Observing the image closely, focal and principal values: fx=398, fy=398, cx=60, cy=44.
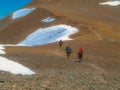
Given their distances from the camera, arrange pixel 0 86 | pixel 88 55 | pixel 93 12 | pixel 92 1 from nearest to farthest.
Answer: pixel 0 86
pixel 88 55
pixel 93 12
pixel 92 1

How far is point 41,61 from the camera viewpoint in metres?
38.4

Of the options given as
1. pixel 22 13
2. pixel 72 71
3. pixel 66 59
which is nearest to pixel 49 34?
pixel 66 59

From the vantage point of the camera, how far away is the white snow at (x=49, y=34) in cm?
8125

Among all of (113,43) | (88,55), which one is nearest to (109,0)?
(113,43)

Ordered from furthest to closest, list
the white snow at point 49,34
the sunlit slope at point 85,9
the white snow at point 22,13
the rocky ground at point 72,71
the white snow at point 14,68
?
the white snow at point 22,13 < the sunlit slope at point 85,9 < the white snow at point 49,34 < the white snow at point 14,68 < the rocky ground at point 72,71

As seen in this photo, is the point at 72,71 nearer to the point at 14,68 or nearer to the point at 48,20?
the point at 14,68

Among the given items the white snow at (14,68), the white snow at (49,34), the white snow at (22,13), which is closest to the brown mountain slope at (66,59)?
the white snow at (14,68)

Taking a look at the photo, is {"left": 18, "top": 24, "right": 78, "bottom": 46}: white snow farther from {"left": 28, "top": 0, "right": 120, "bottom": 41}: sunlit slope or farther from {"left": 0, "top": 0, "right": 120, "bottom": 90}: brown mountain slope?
{"left": 28, "top": 0, "right": 120, "bottom": 41}: sunlit slope

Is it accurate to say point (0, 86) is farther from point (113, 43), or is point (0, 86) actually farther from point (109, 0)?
point (109, 0)

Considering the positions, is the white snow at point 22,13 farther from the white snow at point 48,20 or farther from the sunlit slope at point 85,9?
the white snow at point 48,20

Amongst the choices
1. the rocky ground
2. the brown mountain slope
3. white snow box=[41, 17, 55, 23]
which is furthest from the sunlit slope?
the rocky ground

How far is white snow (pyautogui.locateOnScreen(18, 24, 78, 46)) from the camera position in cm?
8125

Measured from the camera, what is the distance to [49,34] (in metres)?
86.1

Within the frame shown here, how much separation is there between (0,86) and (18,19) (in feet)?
345
